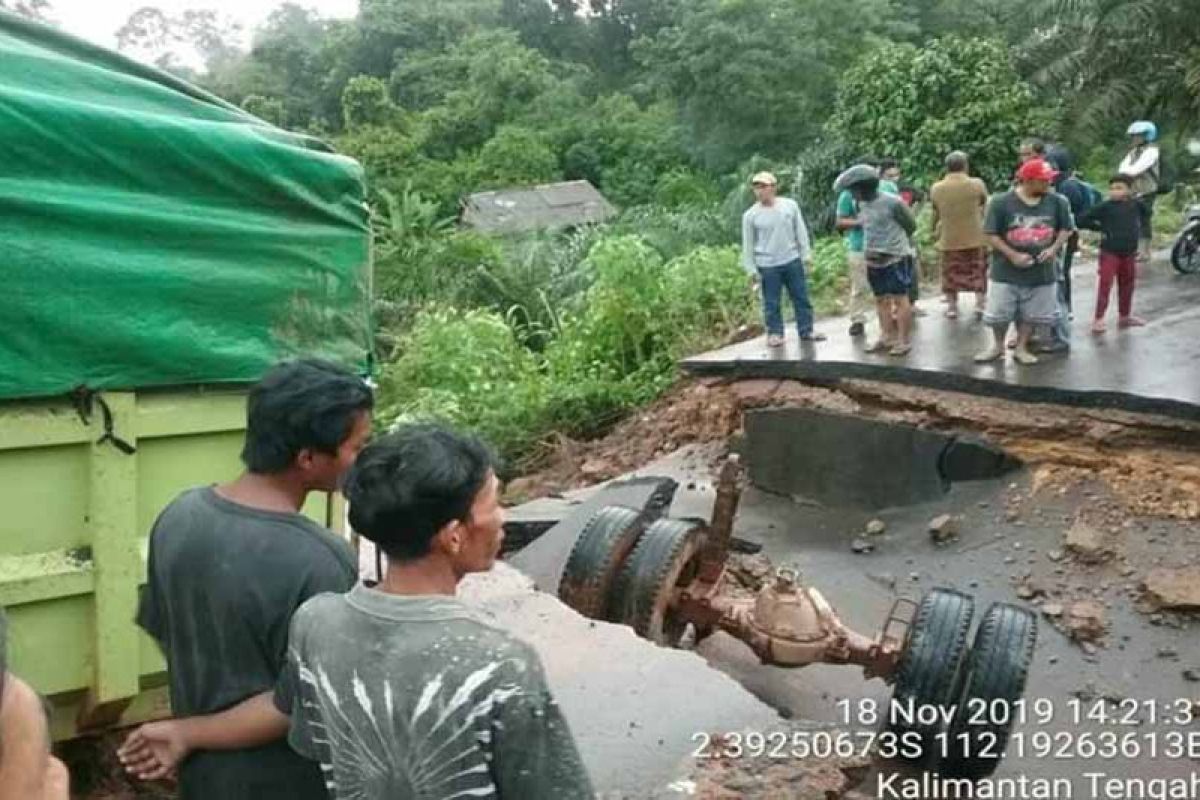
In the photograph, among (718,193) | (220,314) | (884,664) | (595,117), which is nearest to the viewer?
(220,314)

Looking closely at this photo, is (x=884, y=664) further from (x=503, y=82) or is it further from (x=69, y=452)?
(x=503, y=82)

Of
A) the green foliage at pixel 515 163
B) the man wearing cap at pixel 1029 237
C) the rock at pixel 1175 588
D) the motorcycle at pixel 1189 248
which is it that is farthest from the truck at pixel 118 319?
the green foliage at pixel 515 163

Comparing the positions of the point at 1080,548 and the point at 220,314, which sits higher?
the point at 220,314

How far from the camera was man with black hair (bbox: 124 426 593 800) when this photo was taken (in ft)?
5.64

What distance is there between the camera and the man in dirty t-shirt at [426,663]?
5.64 feet

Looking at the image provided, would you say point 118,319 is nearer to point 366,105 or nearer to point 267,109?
point 366,105

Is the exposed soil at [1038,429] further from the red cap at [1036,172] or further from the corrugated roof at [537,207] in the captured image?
the corrugated roof at [537,207]

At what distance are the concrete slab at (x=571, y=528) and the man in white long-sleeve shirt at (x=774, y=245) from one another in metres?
1.75

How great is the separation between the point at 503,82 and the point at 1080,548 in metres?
29.2

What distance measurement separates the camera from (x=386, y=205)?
1727 cm

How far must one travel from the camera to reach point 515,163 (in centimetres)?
2866

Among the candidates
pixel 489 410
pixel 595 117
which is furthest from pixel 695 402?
pixel 595 117

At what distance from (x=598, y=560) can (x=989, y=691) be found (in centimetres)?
172

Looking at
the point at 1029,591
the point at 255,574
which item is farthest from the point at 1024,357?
the point at 255,574
